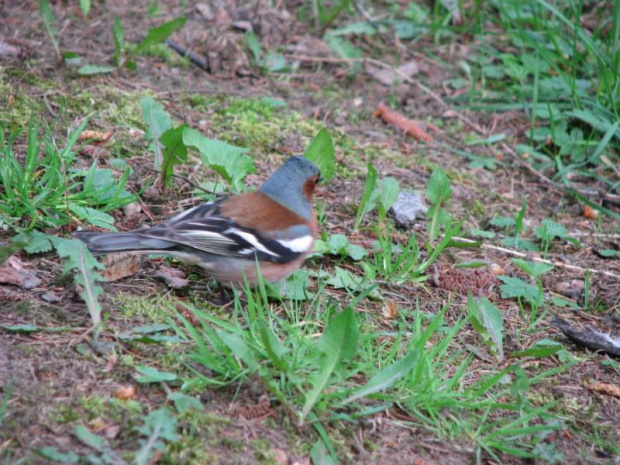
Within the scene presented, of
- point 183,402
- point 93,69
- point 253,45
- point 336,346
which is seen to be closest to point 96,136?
point 93,69

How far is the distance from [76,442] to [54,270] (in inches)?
55.3

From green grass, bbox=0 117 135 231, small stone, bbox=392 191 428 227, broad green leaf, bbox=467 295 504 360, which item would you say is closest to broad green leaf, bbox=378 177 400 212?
small stone, bbox=392 191 428 227

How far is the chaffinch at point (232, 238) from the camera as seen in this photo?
3844 mm

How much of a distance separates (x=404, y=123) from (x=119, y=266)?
135 inches

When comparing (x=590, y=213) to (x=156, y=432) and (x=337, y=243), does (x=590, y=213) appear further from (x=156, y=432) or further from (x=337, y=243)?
(x=156, y=432)

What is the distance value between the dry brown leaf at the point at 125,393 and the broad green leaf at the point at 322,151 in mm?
2464

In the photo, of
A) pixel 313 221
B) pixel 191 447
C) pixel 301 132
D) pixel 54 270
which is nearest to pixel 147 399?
pixel 191 447

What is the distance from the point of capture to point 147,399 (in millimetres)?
3121

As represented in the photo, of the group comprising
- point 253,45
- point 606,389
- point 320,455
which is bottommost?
point 606,389

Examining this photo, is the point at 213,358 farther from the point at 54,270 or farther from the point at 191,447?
the point at 54,270

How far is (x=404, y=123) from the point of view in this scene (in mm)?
6684

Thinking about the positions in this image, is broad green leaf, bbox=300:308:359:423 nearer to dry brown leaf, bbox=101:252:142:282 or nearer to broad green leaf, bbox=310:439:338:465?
broad green leaf, bbox=310:439:338:465

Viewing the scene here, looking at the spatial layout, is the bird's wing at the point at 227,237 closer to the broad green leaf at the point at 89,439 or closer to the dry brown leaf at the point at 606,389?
the broad green leaf at the point at 89,439

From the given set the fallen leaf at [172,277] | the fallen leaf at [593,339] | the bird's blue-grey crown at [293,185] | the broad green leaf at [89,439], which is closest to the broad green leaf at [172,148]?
the bird's blue-grey crown at [293,185]
